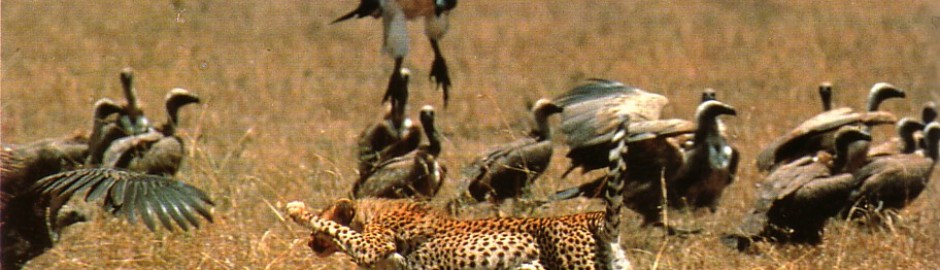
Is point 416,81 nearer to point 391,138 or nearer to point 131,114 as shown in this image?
point 131,114

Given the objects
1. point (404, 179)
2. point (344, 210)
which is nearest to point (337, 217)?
point (344, 210)

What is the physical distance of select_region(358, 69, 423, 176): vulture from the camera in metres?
7.89

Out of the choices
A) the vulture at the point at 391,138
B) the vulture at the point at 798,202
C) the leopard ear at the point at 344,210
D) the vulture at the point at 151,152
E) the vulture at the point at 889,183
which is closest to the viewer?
the leopard ear at the point at 344,210

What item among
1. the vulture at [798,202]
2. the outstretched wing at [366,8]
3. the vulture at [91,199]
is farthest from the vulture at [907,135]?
the vulture at [91,199]

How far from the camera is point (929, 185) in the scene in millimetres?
8234

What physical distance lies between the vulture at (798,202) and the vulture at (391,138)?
1.87m

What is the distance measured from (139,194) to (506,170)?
235 cm

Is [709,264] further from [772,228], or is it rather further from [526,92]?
[526,92]

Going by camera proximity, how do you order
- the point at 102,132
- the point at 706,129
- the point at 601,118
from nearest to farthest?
the point at 601,118, the point at 706,129, the point at 102,132

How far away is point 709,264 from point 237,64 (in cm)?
758

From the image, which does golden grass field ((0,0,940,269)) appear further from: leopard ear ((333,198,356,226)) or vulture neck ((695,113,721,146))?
leopard ear ((333,198,356,226))

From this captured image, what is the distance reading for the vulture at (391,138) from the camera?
7892 mm

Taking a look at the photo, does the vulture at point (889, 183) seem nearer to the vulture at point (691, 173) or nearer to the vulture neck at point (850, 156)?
the vulture neck at point (850, 156)

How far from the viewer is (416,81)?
12.6m
